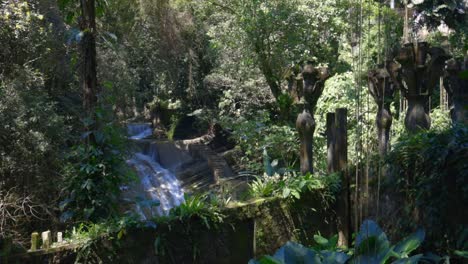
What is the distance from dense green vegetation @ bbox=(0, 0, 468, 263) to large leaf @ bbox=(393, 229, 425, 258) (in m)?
0.01

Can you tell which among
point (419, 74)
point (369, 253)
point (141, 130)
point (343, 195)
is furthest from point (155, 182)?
point (369, 253)

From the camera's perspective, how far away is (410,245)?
3.15 m

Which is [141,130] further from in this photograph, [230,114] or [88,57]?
[88,57]

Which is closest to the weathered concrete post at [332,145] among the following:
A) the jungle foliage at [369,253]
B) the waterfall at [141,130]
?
the jungle foliage at [369,253]

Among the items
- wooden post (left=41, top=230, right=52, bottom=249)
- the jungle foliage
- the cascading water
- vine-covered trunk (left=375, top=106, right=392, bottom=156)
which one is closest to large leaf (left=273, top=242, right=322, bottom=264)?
the jungle foliage

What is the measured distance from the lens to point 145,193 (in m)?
11.4

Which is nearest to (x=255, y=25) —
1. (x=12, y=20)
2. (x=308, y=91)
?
(x=12, y=20)

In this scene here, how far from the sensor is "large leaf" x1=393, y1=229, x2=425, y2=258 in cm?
312

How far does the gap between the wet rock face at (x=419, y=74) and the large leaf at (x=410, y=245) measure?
1.89 m

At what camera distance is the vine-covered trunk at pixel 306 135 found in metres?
5.21

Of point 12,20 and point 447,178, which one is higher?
point 12,20

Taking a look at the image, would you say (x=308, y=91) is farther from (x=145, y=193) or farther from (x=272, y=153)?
(x=145, y=193)

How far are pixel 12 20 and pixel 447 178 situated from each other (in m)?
7.32

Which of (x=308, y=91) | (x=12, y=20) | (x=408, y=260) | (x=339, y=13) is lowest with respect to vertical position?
(x=408, y=260)
